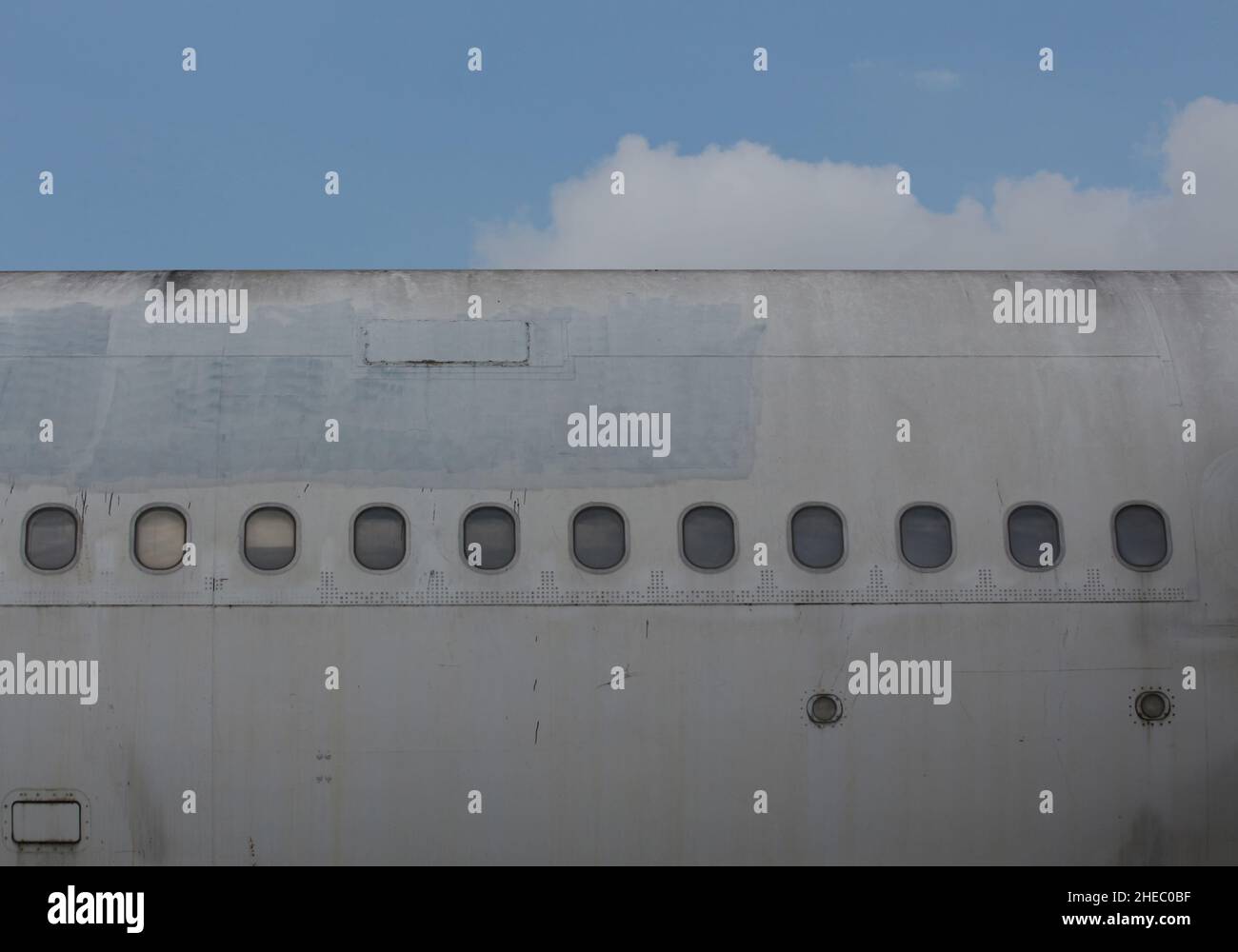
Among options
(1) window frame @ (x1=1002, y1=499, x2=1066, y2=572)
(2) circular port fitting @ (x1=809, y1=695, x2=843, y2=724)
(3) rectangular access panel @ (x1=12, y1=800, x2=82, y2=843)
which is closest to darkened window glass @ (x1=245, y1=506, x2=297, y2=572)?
(3) rectangular access panel @ (x1=12, y1=800, x2=82, y2=843)

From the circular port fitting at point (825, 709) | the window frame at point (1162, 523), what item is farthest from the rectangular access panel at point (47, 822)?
the window frame at point (1162, 523)

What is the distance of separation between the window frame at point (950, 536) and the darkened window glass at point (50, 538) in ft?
23.1

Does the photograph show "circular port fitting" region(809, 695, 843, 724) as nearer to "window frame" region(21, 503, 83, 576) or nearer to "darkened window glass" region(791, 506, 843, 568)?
"darkened window glass" region(791, 506, 843, 568)

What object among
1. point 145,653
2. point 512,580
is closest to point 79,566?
point 145,653

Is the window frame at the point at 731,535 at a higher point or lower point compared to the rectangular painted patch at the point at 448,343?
lower

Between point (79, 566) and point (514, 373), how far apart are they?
4063 millimetres

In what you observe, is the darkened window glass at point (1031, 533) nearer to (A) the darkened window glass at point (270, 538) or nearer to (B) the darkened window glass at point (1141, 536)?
(B) the darkened window glass at point (1141, 536)

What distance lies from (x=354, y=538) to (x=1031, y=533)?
19.2ft

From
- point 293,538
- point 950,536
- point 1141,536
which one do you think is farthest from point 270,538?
point 1141,536

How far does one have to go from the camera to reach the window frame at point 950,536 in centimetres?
1152

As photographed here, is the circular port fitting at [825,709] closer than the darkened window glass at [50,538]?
Yes

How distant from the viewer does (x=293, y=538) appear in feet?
37.6

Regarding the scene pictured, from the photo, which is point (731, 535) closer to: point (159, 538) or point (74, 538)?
point (159, 538)

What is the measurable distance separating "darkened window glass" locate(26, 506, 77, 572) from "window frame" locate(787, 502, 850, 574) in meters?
6.10
